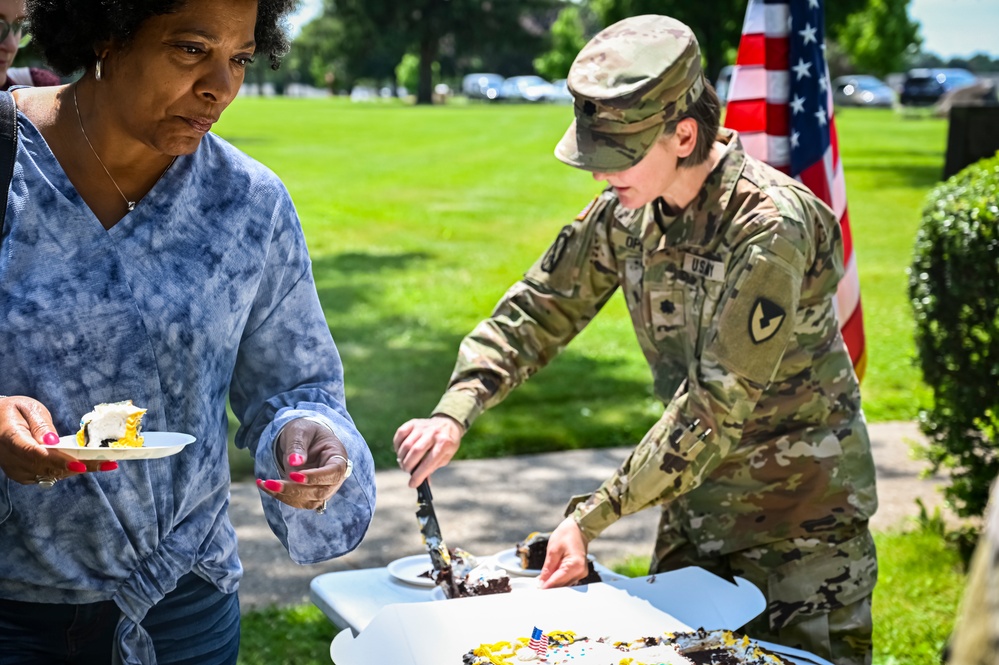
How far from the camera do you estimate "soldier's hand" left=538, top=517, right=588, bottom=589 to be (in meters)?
2.63

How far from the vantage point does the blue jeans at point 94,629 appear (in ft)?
6.37

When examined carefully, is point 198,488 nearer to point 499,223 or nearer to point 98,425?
point 98,425

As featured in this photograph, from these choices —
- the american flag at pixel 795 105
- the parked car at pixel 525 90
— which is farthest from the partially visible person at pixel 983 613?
the parked car at pixel 525 90

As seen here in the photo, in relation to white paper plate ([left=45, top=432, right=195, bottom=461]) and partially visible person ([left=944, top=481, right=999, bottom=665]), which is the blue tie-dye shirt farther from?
partially visible person ([left=944, top=481, right=999, bottom=665])

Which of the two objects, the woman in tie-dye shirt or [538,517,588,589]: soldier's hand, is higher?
the woman in tie-dye shirt

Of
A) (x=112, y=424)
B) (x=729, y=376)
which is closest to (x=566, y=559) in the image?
(x=729, y=376)

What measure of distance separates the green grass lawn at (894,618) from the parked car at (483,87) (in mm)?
59028

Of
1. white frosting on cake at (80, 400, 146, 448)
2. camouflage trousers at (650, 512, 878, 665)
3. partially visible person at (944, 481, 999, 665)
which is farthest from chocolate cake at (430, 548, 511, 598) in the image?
partially visible person at (944, 481, 999, 665)

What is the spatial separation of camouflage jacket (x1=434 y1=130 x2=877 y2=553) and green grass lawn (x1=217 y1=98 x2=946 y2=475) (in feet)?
8.89

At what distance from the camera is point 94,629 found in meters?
1.97

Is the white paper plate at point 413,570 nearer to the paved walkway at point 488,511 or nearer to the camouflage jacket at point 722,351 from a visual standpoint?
the camouflage jacket at point 722,351

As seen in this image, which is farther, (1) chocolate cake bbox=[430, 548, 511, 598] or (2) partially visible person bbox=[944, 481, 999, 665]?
(1) chocolate cake bbox=[430, 548, 511, 598]

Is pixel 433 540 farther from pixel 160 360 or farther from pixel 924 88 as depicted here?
pixel 924 88

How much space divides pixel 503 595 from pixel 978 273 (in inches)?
113
